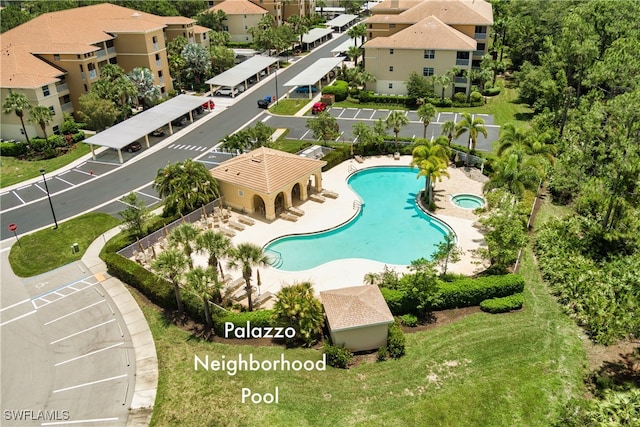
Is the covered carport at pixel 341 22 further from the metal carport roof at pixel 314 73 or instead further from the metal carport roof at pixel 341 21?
the metal carport roof at pixel 314 73

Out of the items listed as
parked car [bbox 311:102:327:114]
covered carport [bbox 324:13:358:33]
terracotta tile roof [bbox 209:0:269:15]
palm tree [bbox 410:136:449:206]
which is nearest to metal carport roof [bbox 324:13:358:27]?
covered carport [bbox 324:13:358:33]

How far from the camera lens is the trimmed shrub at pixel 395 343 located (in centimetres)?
2905

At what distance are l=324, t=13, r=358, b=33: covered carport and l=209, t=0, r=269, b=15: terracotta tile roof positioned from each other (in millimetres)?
21687

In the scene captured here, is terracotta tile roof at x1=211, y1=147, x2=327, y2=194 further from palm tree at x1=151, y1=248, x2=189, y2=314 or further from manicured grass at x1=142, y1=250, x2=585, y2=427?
manicured grass at x1=142, y1=250, x2=585, y2=427

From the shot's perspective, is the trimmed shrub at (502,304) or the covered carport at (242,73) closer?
the trimmed shrub at (502,304)

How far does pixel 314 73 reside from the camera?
261 ft

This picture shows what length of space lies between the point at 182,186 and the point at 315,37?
3144 inches

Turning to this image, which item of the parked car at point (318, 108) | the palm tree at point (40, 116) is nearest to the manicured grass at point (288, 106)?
the parked car at point (318, 108)

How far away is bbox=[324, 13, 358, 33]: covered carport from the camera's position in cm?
12619

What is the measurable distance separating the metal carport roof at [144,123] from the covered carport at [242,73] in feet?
26.6

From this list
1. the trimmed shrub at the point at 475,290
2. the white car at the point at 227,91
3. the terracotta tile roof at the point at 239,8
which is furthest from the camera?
the terracotta tile roof at the point at 239,8

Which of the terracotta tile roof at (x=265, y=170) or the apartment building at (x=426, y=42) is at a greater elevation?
the apartment building at (x=426, y=42)

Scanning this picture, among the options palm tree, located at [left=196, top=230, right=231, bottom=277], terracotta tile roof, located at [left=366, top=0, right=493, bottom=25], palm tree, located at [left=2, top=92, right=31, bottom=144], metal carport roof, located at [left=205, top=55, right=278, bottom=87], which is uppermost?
terracotta tile roof, located at [left=366, top=0, right=493, bottom=25]

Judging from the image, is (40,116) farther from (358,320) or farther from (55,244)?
(358,320)
